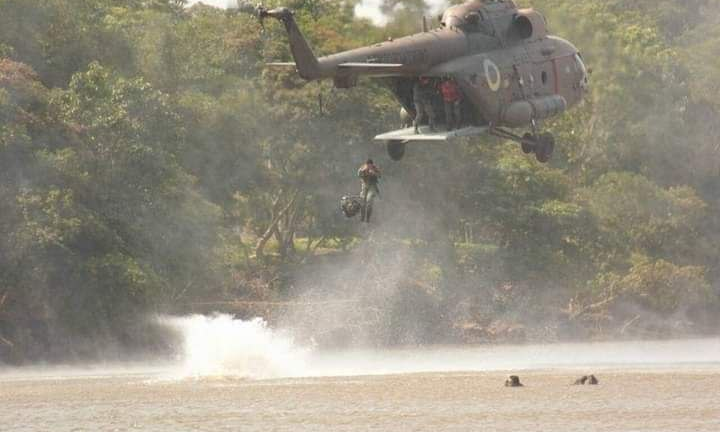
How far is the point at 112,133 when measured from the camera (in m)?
68.4

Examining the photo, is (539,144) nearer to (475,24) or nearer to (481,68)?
(481,68)

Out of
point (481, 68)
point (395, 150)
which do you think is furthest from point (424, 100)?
point (481, 68)

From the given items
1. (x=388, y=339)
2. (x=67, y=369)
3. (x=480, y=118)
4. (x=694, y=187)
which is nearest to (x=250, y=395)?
(x=480, y=118)

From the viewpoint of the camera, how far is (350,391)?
169ft

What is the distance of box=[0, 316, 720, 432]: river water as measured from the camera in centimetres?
4462

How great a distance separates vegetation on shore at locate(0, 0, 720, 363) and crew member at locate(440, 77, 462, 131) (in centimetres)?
2178

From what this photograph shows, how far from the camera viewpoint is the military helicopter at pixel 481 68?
4394 cm

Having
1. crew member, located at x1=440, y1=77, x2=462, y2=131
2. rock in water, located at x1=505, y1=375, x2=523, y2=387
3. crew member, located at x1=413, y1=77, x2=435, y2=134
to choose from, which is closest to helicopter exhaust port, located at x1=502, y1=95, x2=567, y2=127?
crew member, located at x1=440, y1=77, x2=462, y2=131

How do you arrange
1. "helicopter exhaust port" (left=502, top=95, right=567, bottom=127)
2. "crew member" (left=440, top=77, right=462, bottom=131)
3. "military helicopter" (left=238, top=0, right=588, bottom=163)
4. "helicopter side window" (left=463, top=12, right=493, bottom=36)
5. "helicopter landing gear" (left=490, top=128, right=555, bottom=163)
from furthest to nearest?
"helicopter side window" (left=463, top=12, right=493, bottom=36) → "helicopter landing gear" (left=490, top=128, right=555, bottom=163) → "helicopter exhaust port" (left=502, top=95, right=567, bottom=127) → "crew member" (left=440, top=77, right=462, bottom=131) → "military helicopter" (left=238, top=0, right=588, bottom=163)

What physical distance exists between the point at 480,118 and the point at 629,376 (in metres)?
11.8

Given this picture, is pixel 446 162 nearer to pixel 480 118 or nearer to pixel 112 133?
pixel 112 133

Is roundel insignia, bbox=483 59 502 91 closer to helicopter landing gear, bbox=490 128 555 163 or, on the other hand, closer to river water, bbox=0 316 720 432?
helicopter landing gear, bbox=490 128 555 163

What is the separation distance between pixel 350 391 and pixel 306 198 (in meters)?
29.6

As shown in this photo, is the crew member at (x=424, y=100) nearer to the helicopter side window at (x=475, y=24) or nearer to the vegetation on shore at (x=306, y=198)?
the helicopter side window at (x=475, y=24)
